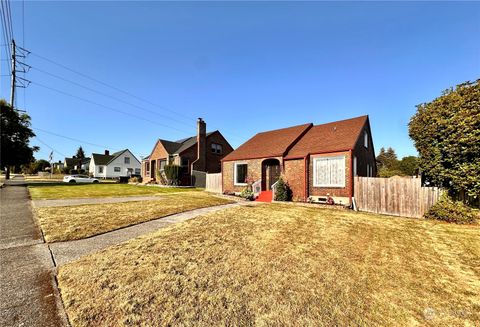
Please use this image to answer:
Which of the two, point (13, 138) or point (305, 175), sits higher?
point (13, 138)

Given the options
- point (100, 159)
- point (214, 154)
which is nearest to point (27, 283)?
point (214, 154)

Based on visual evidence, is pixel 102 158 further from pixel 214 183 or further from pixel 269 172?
pixel 269 172

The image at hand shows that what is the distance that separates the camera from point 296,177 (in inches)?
579

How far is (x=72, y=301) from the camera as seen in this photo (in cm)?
314

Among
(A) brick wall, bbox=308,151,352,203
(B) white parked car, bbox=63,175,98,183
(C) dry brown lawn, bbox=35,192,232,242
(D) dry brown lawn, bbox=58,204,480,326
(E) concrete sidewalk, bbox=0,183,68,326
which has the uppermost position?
(A) brick wall, bbox=308,151,352,203

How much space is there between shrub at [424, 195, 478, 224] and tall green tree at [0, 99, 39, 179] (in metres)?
Answer: 41.0

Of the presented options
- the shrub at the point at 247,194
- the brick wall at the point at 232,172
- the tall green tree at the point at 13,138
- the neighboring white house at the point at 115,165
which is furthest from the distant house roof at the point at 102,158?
the shrub at the point at 247,194

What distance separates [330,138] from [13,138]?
3751 centimetres

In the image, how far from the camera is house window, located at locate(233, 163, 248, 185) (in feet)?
61.2

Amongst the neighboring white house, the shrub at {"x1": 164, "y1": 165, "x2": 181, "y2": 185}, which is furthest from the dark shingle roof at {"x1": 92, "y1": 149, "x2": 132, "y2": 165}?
the shrub at {"x1": 164, "y1": 165, "x2": 181, "y2": 185}

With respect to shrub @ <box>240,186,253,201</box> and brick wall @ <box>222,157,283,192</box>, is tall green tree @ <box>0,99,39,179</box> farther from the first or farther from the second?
shrub @ <box>240,186,253,201</box>

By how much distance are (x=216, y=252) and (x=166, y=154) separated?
27.3 m

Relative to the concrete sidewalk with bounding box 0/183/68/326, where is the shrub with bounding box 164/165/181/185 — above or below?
above

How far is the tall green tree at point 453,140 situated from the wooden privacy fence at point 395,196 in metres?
0.91
